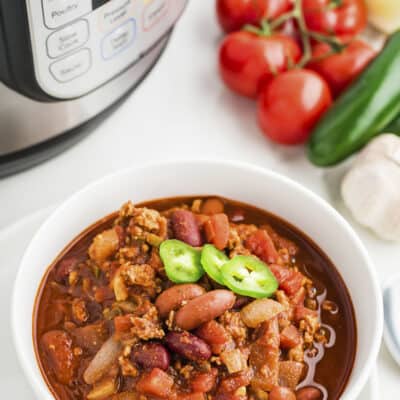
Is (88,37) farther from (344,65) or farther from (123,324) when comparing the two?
(344,65)

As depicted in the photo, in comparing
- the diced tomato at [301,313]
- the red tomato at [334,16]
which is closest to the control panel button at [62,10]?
the diced tomato at [301,313]

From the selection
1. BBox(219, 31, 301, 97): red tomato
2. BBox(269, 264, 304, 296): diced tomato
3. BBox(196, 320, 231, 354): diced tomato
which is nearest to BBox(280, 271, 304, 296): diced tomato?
BBox(269, 264, 304, 296): diced tomato

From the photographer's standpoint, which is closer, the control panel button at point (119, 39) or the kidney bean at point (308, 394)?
the kidney bean at point (308, 394)

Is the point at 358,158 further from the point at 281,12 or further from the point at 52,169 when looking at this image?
the point at 52,169

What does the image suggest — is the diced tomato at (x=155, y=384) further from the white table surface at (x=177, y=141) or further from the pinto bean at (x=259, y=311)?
the white table surface at (x=177, y=141)

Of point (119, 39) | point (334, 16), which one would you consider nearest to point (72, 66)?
point (119, 39)

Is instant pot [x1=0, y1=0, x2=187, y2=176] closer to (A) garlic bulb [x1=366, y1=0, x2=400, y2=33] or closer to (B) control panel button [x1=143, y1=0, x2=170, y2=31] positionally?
(B) control panel button [x1=143, y1=0, x2=170, y2=31]
